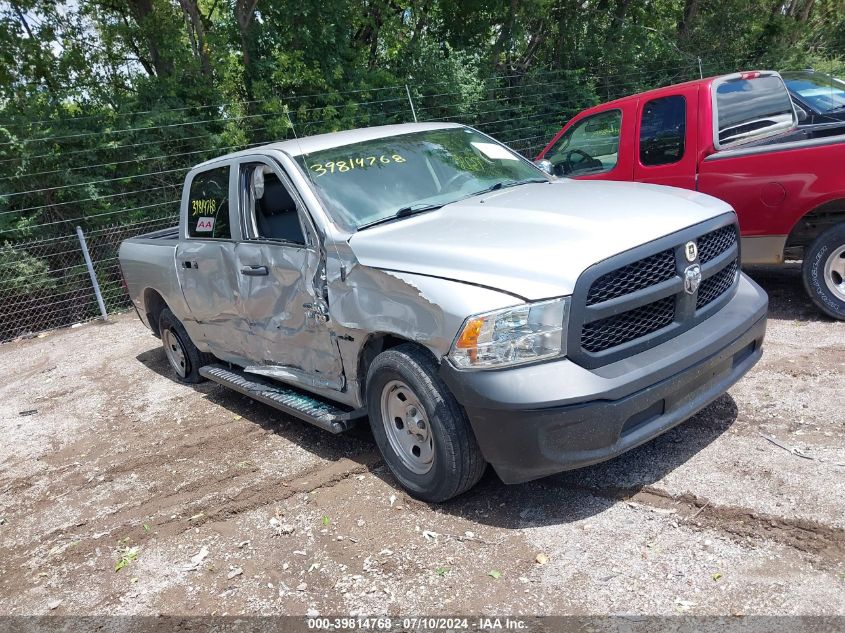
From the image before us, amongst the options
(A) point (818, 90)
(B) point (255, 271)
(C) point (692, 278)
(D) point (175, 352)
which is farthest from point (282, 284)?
(A) point (818, 90)

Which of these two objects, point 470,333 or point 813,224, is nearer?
point 470,333

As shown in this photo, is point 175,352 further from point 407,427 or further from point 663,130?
point 663,130

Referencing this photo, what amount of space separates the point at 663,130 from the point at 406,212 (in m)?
3.25

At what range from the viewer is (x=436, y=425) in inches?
139

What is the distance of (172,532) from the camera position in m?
4.15

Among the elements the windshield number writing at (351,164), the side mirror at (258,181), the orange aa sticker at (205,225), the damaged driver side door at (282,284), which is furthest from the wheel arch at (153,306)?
the windshield number writing at (351,164)

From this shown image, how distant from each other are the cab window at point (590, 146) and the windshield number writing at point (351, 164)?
284 centimetres

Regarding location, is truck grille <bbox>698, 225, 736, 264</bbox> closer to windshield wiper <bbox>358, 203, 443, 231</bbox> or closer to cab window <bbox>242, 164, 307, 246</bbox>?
windshield wiper <bbox>358, 203, 443, 231</bbox>

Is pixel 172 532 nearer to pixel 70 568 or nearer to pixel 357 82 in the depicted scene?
pixel 70 568

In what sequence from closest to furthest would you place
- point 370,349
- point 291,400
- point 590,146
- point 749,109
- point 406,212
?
1. point 370,349
2. point 406,212
3. point 291,400
4. point 749,109
5. point 590,146

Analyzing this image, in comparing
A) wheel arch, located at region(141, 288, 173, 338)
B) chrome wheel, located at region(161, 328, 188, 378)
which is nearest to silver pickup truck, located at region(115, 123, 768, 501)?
chrome wheel, located at region(161, 328, 188, 378)

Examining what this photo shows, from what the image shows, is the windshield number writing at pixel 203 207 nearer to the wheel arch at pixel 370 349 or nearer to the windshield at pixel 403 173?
the windshield at pixel 403 173

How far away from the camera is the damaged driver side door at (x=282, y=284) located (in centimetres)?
437

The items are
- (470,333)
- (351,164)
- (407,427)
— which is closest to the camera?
(470,333)
